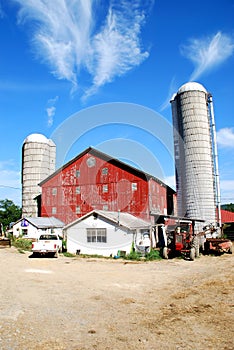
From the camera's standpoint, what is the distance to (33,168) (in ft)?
161

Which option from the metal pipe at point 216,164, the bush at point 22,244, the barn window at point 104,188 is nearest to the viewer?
the bush at point 22,244

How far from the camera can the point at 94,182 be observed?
136 ft

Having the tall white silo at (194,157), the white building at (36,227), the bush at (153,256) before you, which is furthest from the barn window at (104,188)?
the bush at (153,256)

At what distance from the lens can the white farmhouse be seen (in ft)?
83.9

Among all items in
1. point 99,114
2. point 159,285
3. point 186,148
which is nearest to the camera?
point 159,285

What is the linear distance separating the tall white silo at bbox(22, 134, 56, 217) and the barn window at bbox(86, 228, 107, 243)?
22.9 meters

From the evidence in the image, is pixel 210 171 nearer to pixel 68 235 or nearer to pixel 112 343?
pixel 68 235

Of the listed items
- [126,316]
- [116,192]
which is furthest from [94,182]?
[126,316]

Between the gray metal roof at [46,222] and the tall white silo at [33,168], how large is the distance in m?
5.06

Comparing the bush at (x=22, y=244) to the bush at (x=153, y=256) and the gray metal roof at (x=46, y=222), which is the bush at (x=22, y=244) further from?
the bush at (x=153, y=256)

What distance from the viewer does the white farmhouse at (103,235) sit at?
25.6m

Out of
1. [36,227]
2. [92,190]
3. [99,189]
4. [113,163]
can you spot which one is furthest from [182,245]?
[36,227]

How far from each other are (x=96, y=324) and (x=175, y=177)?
97.4 feet

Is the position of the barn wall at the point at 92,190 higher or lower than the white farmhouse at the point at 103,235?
higher
